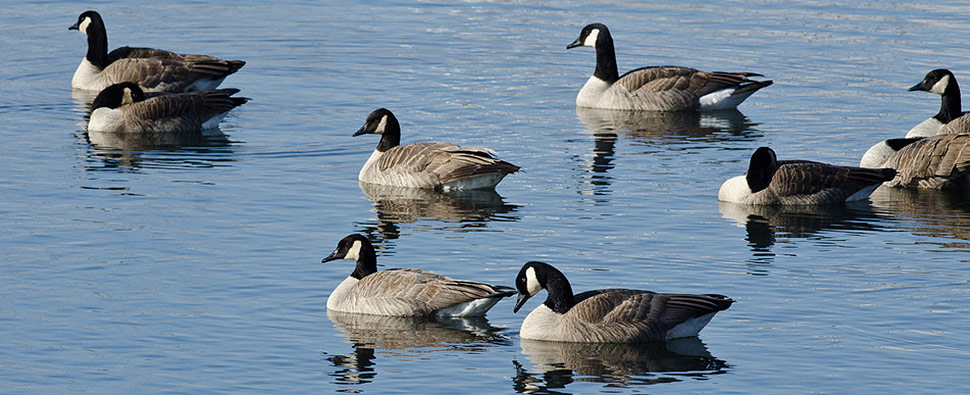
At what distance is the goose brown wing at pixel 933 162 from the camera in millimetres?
25375

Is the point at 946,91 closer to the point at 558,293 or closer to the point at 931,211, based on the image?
the point at 931,211

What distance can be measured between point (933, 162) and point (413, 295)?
11723 mm

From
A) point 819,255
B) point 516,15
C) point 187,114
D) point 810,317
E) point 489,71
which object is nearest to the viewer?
point 810,317

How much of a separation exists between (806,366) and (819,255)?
517 cm

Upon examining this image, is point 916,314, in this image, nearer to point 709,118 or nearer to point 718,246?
point 718,246

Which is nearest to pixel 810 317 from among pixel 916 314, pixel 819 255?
pixel 916 314

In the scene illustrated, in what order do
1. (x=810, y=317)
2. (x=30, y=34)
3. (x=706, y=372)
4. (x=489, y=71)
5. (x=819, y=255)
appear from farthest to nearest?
1. (x=30, y=34)
2. (x=489, y=71)
3. (x=819, y=255)
4. (x=810, y=317)
5. (x=706, y=372)

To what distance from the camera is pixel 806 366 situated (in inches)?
613

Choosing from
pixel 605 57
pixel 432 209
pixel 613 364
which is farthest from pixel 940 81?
pixel 613 364

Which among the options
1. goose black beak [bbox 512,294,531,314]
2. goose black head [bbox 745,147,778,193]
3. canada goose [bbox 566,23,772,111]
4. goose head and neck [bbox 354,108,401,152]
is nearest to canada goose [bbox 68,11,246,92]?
canada goose [bbox 566,23,772,111]

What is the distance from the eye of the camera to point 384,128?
1010 inches

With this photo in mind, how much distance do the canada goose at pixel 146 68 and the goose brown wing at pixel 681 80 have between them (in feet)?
28.5

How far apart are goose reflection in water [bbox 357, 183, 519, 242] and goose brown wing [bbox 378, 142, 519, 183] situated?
0.37 m

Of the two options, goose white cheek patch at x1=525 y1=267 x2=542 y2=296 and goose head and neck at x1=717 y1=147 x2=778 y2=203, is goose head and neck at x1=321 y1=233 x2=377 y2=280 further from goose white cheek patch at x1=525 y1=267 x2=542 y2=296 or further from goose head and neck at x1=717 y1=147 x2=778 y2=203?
goose head and neck at x1=717 y1=147 x2=778 y2=203
